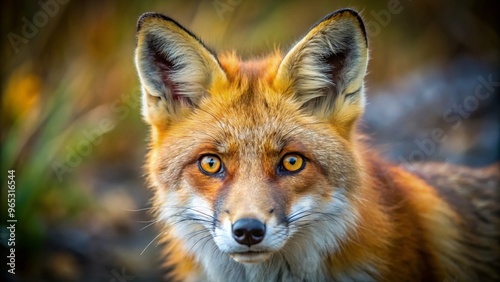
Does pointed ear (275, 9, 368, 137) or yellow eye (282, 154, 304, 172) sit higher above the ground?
pointed ear (275, 9, 368, 137)

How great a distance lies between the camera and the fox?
2859 mm

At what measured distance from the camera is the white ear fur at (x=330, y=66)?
9.69 feet

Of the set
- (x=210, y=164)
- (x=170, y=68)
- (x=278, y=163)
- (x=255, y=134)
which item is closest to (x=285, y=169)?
(x=278, y=163)

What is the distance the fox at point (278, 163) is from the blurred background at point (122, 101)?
173 centimetres

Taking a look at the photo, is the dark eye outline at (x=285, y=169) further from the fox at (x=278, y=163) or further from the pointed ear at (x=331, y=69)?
the pointed ear at (x=331, y=69)

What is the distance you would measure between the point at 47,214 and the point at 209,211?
119 inches

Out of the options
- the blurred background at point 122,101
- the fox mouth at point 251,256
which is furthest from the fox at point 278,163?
the blurred background at point 122,101

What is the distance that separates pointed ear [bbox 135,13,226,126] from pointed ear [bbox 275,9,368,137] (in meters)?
0.43

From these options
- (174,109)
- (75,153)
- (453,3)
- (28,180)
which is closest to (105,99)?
(75,153)

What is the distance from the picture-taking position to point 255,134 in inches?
115

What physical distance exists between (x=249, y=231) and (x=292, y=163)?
52 centimetres

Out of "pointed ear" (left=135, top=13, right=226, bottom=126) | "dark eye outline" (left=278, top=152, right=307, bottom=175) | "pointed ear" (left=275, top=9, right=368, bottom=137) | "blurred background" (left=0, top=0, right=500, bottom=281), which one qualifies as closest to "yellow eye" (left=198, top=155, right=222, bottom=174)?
"dark eye outline" (left=278, top=152, right=307, bottom=175)

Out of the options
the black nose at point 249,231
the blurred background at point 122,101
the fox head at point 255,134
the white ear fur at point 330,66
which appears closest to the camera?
the black nose at point 249,231

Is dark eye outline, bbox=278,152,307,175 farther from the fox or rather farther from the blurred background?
the blurred background
